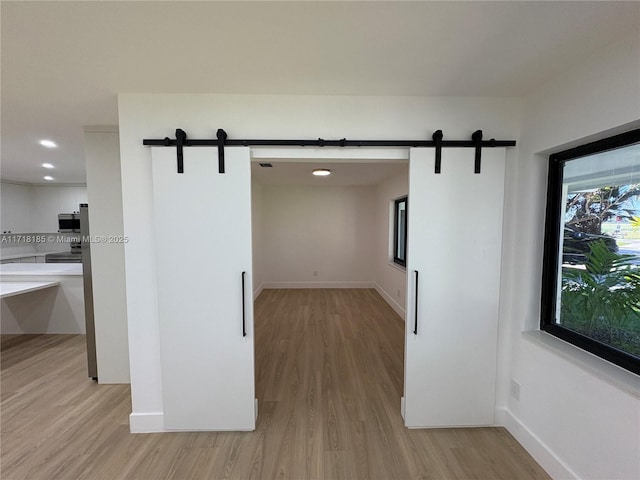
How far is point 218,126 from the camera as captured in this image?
6.17 feet

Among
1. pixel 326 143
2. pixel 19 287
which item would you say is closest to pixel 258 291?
pixel 19 287

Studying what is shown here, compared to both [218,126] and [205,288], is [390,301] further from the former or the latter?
[218,126]

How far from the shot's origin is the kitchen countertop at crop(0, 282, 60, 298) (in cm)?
289

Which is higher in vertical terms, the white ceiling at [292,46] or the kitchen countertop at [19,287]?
the white ceiling at [292,46]

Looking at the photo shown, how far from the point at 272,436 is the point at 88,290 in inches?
90.8

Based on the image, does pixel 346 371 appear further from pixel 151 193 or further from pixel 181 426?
pixel 151 193

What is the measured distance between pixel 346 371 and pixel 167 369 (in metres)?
1.69

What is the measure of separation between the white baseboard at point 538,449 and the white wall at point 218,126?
2.05 metres

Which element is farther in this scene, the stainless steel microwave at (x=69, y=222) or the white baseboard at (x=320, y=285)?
the white baseboard at (x=320, y=285)

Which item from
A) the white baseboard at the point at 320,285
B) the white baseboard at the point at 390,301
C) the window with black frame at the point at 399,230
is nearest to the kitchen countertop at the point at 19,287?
the white baseboard at the point at 320,285

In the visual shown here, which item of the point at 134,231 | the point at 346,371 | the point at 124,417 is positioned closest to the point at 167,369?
the point at 124,417

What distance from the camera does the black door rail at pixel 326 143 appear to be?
181cm

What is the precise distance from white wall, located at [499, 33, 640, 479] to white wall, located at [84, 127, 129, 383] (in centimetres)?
335

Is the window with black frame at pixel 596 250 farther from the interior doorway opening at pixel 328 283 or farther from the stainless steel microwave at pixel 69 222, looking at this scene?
the stainless steel microwave at pixel 69 222
